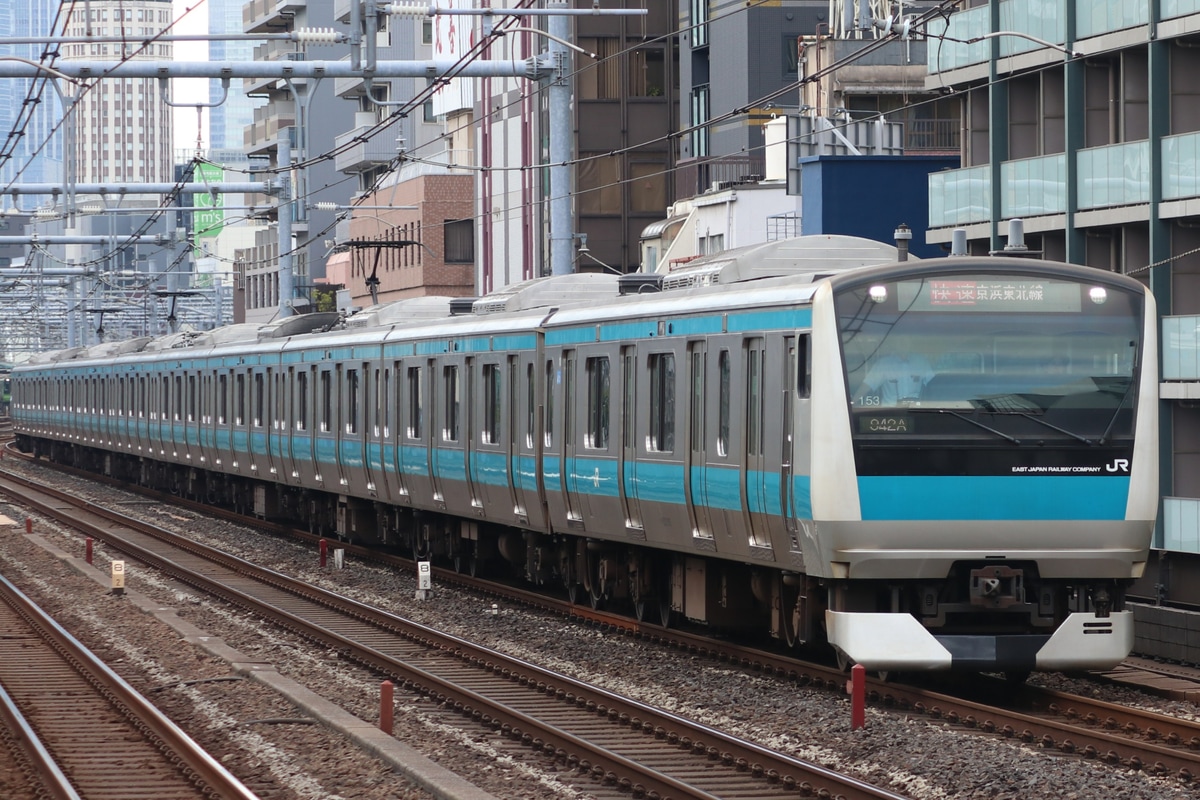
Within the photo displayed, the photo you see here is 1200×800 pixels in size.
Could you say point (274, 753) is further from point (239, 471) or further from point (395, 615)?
point (239, 471)

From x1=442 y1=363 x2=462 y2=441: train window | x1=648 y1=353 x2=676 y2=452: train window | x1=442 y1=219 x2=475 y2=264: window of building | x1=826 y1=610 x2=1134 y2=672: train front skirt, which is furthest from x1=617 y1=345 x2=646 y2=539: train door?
x1=442 y1=219 x2=475 y2=264: window of building

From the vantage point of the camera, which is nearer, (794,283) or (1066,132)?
(794,283)

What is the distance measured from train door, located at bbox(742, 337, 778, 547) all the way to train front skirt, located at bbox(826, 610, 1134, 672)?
1324mm

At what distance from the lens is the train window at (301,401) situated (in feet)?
96.6

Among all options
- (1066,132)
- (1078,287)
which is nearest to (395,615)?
(1078,287)

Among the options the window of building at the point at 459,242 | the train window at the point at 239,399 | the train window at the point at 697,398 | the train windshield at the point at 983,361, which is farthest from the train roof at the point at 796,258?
the window of building at the point at 459,242

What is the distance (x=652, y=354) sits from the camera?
16562mm

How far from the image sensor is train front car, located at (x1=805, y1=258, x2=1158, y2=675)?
12977 mm

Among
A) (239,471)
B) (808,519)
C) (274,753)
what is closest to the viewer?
(274,753)

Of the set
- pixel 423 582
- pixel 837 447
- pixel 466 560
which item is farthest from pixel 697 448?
pixel 466 560

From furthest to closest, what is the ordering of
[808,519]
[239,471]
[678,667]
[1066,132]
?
[239,471]
[1066,132]
[678,667]
[808,519]

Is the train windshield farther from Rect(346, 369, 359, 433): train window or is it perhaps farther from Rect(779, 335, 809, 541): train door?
Rect(346, 369, 359, 433): train window

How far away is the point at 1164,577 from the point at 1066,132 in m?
6.27

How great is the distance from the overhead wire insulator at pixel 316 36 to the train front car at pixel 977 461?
9788 millimetres
